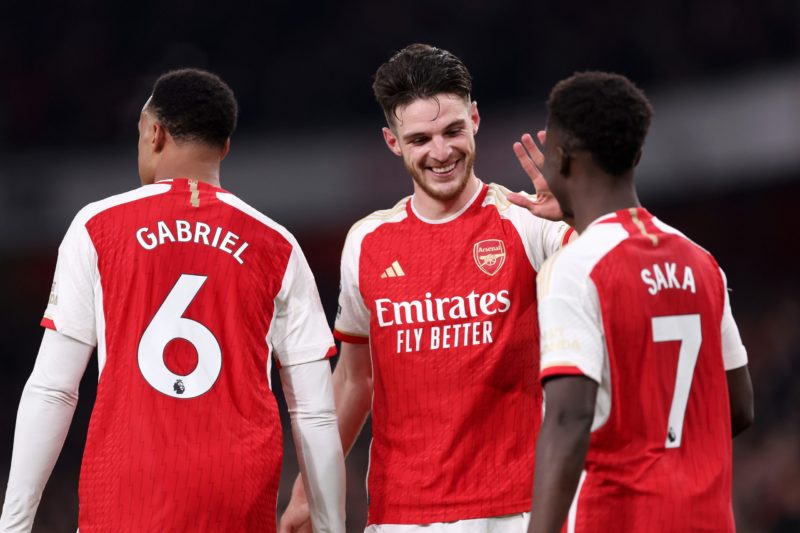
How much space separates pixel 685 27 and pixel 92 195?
21.3 ft

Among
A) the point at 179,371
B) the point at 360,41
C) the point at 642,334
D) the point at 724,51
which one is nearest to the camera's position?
the point at 642,334

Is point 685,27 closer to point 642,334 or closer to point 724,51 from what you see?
point 724,51

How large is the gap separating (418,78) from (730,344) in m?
1.49

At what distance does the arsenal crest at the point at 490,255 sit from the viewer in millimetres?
4027

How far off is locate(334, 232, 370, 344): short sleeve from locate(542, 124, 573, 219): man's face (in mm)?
1198

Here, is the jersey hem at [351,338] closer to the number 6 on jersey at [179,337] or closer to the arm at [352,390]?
the arm at [352,390]

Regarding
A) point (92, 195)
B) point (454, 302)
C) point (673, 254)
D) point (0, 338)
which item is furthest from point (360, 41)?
point (673, 254)

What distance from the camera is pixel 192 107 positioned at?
3721mm

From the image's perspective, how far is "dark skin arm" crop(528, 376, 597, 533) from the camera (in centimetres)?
283

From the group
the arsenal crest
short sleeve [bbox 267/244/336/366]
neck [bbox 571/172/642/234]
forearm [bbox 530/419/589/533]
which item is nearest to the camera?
forearm [bbox 530/419/589/533]

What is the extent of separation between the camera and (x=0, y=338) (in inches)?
516

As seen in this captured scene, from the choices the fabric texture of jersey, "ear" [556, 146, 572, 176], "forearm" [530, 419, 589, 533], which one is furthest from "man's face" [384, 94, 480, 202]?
"forearm" [530, 419, 589, 533]

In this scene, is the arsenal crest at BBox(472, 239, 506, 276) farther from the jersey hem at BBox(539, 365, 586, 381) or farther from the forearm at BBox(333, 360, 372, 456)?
the jersey hem at BBox(539, 365, 586, 381)

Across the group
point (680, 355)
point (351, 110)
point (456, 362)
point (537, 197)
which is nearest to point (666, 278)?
point (680, 355)
